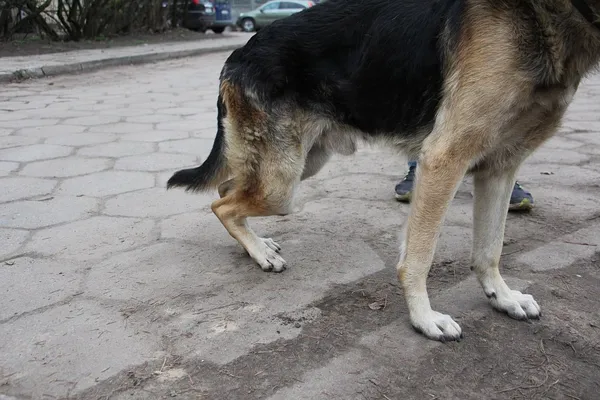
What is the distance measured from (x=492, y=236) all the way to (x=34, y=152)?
12.8 feet

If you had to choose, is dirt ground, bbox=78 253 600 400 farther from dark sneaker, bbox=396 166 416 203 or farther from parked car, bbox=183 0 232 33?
parked car, bbox=183 0 232 33

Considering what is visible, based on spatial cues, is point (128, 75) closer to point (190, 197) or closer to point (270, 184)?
point (190, 197)

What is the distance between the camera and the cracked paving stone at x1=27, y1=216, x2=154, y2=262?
9.62 feet

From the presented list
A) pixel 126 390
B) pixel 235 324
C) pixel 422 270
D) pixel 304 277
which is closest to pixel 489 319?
pixel 422 270

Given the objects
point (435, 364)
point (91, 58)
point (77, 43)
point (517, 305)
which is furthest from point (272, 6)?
point (435, 364)

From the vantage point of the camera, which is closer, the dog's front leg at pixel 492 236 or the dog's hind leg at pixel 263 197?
the dog's front leg at pixel 492 236

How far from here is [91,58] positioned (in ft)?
36.2

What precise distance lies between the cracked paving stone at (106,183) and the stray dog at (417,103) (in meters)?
1.07

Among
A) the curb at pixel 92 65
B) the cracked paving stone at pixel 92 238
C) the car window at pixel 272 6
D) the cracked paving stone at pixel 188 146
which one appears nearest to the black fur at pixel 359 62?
the cracked paving stone at pixel 92 238

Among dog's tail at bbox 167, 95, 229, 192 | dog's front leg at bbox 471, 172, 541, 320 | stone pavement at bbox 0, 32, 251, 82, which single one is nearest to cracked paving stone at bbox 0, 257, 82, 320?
dog's tail at bbox 167, 95, 229, 192

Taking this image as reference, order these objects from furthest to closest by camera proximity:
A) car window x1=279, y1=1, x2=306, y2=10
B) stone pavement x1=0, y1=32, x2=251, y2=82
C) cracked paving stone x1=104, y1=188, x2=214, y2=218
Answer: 1. car window x1=279, y1=1, x2=306, y2=10
2. stone pavement x1=0, y1=32, x2=251, y2=82
3. cracked paving stone x1=104, y1=188, x2=214, y2=218

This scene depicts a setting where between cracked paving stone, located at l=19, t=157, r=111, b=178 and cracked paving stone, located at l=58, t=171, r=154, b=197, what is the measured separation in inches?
5.2

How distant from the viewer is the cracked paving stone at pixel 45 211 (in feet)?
10.8

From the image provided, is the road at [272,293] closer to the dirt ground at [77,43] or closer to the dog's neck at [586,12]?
the dog's neck at [586,12]
